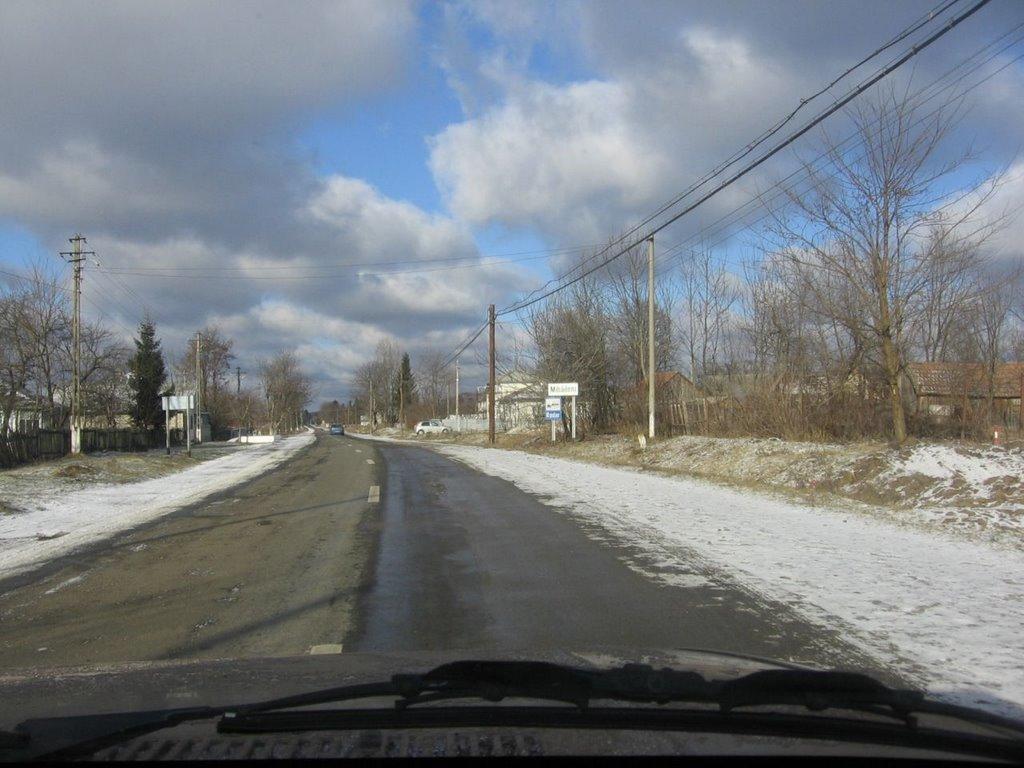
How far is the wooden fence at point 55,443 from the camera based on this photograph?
25188 millimetres

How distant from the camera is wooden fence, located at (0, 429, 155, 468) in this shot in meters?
25.2

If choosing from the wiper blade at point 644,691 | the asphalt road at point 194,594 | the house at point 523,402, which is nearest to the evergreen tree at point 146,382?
the house at point 523,402

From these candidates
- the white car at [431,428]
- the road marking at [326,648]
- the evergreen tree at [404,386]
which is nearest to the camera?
the road marking at [326,648]

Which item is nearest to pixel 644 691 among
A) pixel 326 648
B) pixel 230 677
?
pixel 230 677

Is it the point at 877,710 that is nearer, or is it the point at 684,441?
the point at 877,710

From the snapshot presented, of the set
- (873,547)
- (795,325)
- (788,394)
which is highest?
(795,325)

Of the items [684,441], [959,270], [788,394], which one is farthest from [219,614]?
[684,441]

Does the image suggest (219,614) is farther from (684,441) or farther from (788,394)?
(684,441)

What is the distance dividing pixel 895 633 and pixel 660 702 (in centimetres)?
373

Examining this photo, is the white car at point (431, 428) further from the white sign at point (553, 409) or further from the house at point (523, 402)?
the white sign at point (553, 409)

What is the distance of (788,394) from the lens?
2320 centimetres

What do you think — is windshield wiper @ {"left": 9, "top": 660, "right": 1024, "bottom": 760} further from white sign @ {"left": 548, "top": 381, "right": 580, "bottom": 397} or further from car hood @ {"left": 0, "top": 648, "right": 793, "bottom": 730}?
white sign @ {"left": 548, "top": 381, "right": 580, "bottom": 397}

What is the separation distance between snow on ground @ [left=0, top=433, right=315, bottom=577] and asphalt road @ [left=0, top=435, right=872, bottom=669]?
736mm

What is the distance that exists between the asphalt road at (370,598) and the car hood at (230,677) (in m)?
0.94
